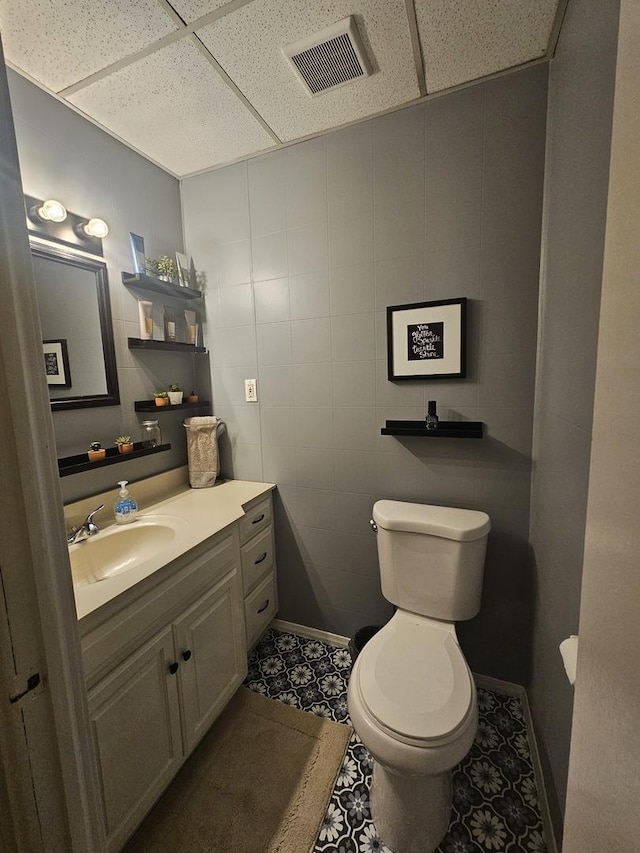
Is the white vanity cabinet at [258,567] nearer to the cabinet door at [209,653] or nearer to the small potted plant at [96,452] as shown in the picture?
the cabinet door at [209,653]

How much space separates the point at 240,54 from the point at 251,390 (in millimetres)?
1301

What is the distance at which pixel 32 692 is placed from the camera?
0.44 meters

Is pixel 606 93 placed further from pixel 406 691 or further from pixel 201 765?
pixel 201 765

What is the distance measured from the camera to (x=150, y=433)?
1.71 m

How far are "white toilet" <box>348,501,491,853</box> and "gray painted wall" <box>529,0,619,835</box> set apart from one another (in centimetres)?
26

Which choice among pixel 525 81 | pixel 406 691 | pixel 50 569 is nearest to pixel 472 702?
pixel 406 691

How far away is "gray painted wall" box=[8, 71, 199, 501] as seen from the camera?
1.29 meters

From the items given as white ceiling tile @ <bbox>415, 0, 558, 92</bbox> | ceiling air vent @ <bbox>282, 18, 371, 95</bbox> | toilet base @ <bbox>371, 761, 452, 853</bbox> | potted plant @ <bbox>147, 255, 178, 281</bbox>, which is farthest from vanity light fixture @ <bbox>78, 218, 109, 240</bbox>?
toilet base @ <bbox>371, 761, 452, 853</bbox>

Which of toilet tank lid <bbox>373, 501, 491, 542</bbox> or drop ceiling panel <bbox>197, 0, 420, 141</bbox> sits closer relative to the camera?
drop ceiling panel <bbox>197, 0, 420, 141</bbox>

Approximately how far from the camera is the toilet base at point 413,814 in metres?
1.03

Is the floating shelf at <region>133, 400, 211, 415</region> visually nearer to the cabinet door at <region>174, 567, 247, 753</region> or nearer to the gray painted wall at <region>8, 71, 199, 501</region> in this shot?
the gray painted wall at <region>8, 71, 199, 501</region>

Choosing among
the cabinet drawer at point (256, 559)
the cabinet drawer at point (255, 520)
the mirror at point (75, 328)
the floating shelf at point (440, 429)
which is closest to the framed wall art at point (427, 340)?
the floating shelf at point (440, 429)

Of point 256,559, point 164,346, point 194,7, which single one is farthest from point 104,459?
point 194,7

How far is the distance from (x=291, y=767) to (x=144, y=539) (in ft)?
3.41
